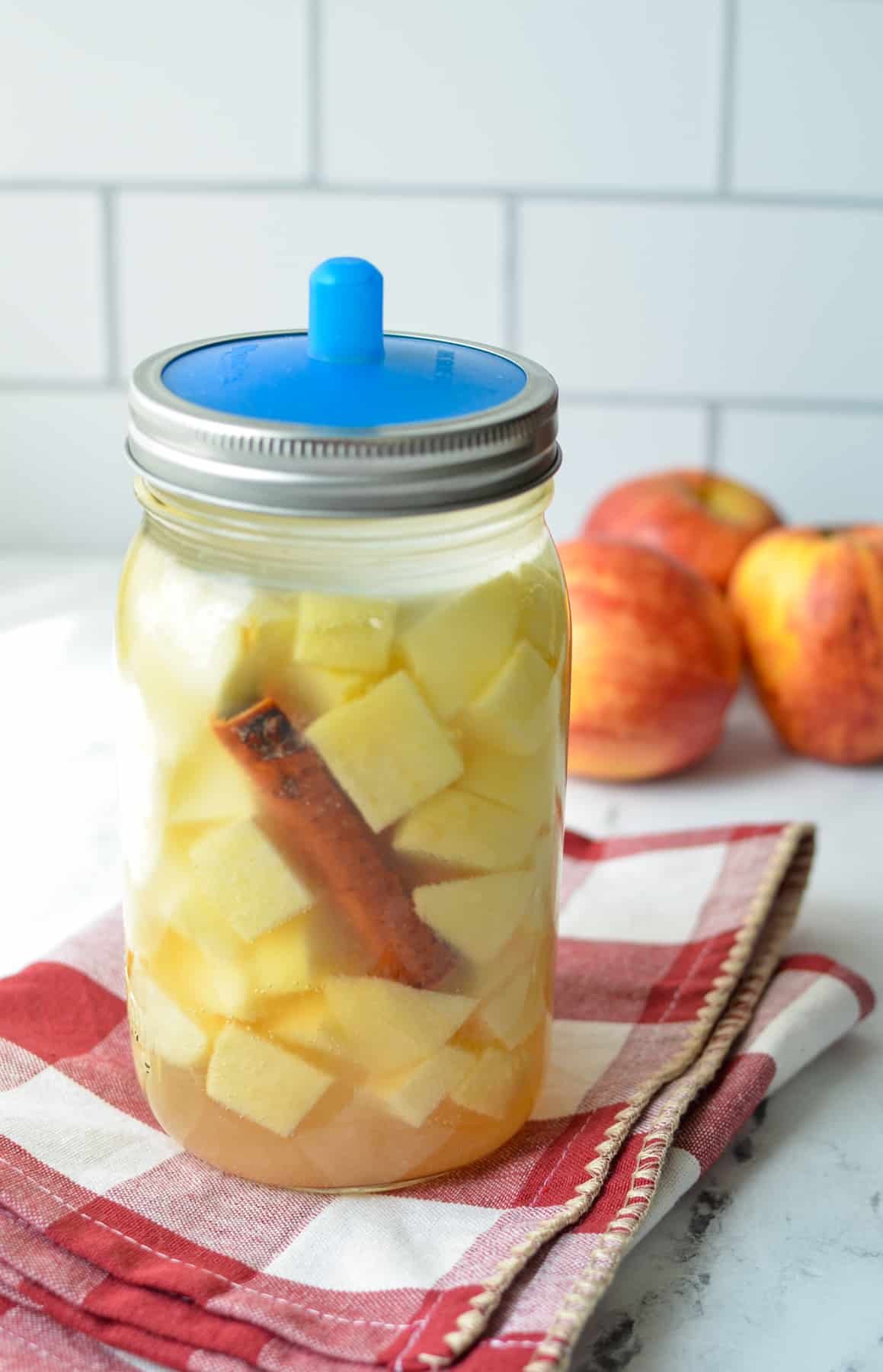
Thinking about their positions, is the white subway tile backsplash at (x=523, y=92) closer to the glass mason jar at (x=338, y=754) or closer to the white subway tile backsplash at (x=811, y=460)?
the white subway tile backsplash at (x=811, y=460)

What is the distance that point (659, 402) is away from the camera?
4.00 feet

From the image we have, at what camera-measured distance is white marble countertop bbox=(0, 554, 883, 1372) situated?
528mm

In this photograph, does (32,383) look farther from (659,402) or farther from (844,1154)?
(844,1154)

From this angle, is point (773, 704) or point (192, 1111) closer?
point (192, 1111)

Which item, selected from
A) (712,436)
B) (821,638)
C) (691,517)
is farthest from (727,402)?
(821,638)

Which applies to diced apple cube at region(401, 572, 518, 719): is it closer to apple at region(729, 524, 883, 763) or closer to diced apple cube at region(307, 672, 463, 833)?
diced apple cube at region(307, 672, 463, 833)

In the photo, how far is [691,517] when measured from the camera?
107cm

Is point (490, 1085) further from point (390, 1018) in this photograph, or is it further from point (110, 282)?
point (110, 282)

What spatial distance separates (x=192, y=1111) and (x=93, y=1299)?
8 cm

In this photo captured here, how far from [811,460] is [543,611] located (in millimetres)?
756

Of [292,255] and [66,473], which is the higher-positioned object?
[292,255]

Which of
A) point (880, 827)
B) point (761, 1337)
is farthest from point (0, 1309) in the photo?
point (880, 827)

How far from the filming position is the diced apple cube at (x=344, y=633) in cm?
49

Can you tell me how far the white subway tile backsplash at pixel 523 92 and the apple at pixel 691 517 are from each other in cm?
22
